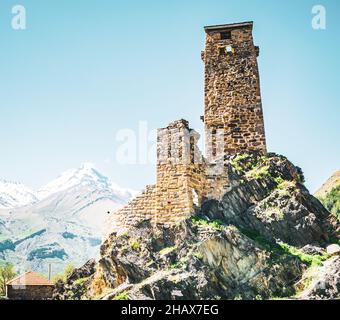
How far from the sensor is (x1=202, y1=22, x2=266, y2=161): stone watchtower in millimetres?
23531

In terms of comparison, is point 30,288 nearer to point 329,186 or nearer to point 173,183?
point 173,183

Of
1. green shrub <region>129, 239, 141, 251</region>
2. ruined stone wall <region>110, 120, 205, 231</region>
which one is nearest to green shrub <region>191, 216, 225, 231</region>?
ruined stone wall <region>110, 120, 205, 231</region>

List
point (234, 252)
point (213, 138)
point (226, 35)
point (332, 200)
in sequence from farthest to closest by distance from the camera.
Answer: point (332, 200)
point (226, 35)
point (213, 138)
point (234, 252)

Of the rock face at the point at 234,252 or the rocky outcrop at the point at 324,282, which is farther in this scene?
the rock face at the point at 234,252

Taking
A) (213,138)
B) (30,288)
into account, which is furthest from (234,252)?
(30,288)

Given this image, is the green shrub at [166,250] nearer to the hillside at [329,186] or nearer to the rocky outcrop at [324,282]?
the rocky outcrop at [324,282]

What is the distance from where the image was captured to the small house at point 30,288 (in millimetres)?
33812

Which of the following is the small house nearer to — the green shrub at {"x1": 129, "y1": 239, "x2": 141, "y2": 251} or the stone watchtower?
the green shrub at {"x1": 129, "y1": 239, "x2": 141, "y2": 251}

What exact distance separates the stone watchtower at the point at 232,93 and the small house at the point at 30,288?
18185 mm

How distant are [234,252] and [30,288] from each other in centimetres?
2123

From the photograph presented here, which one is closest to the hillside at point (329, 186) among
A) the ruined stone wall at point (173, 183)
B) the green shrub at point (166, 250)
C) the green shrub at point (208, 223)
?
the ruined stone wall at point (173, 183)

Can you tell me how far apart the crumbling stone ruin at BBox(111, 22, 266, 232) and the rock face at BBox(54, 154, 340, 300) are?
66cm

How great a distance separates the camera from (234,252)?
18125 millimetres
